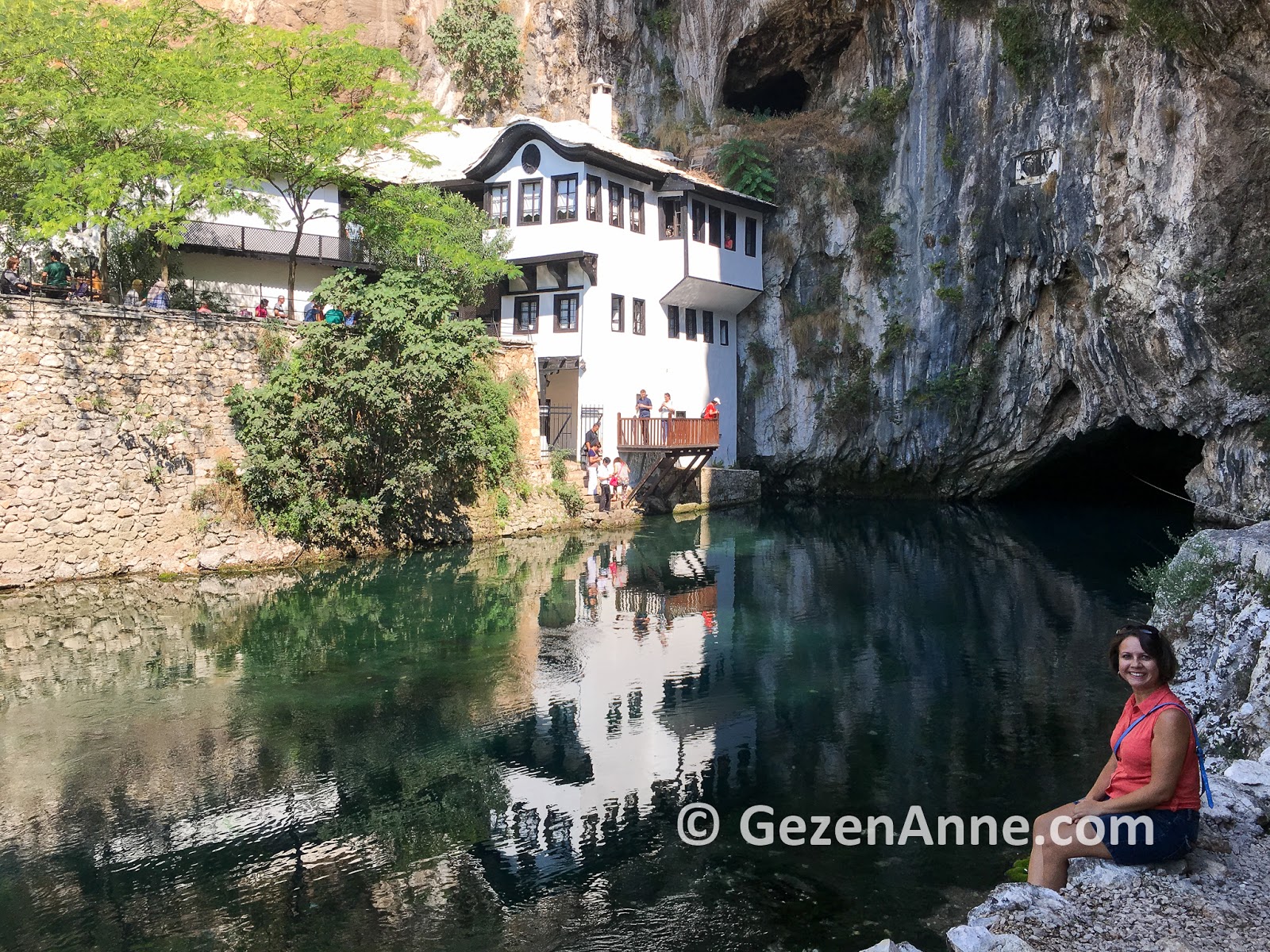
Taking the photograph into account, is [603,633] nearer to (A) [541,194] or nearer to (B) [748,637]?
(B) [748,637]

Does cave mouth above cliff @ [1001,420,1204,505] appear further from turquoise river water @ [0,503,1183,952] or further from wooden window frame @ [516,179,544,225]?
wooden window frame @ [516,179,544,225]

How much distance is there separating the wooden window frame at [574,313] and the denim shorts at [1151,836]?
28494mm

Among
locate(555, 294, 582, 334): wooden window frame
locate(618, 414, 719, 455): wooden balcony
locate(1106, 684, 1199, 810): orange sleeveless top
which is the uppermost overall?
locate(555, 294, 582, 334): wooden window frame

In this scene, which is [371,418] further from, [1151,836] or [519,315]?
[1151,836]

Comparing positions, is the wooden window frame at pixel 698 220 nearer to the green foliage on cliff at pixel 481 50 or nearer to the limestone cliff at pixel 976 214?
the limestone cliff at pixel 976 214

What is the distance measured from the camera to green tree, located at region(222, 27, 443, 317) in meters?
24.0

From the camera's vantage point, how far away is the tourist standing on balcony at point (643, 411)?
102 feet

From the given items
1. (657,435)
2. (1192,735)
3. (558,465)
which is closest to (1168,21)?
(657,435)

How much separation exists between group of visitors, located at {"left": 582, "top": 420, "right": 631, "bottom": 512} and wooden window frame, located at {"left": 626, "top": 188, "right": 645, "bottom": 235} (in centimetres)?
669

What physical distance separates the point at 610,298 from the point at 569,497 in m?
7.63

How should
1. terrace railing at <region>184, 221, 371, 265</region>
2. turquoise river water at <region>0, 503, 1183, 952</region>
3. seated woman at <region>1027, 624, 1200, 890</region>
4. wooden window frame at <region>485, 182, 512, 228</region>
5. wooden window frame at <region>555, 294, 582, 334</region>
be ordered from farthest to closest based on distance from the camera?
wooden window frame at <region>485, 182, 512, 228</region>, wooden window frame at <region>555, 294, 582, 334</region>, terrace railing at <region>184, 221, 371, 265</region>, turquoise river water at <region>0, 503, 1183, 952</region>, seated woman at <region>1027, 624, 1200, 890</region>

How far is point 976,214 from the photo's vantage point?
3130cm

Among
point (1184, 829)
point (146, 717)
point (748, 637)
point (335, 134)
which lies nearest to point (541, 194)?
point (335, 134)

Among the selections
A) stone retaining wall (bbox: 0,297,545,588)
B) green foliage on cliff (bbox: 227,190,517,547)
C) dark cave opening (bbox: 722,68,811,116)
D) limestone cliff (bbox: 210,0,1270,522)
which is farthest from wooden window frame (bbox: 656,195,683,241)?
stone retaining wall (bbox: 0,297,545,588)
